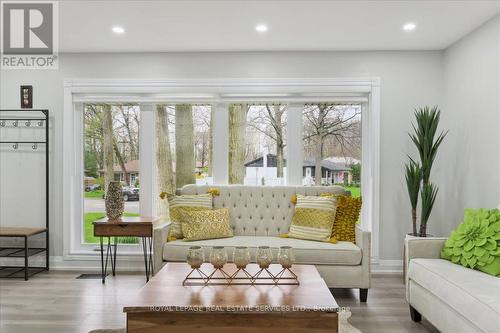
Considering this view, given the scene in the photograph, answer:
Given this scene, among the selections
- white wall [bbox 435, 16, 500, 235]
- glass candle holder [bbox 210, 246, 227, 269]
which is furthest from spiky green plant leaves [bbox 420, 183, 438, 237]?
glass candle holder [bbox 210, 246, 227, 269]

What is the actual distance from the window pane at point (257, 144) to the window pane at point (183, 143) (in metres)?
0.32

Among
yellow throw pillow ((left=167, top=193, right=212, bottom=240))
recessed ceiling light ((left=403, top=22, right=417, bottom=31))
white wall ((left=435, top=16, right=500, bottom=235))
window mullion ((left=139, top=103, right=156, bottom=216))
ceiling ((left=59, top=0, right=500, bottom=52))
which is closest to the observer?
ceiling ((left=59, top=0, right=500, bottom=52))

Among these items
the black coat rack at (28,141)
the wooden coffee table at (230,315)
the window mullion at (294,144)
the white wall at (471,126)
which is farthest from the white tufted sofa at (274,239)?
the black coat rack at (28,141)

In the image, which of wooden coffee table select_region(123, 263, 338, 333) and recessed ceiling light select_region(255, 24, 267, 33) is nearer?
wooden coffee table select_region(123, 263, 338, 333)

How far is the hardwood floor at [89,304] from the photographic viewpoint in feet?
10.5

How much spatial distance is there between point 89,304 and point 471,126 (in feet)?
13.2

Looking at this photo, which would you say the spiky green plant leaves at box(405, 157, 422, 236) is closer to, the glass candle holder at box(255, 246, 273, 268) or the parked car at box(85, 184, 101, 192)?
the glass candle holder at box(255, 246, 273, 268)

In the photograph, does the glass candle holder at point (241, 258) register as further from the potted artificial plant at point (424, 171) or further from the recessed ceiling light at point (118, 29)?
the recessed ceiling light at point (118, 29)

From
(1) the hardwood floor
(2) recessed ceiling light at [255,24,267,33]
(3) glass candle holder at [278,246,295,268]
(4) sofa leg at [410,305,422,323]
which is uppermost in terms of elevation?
(2) recessed ceiling light at [255,24,267,33]

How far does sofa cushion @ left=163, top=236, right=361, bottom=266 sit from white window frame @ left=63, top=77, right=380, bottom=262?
1.09m

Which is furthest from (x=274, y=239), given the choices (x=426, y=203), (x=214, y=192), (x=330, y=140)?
(x=426, y=203)

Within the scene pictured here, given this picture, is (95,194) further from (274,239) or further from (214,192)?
(274,239)

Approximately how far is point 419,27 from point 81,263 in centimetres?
457

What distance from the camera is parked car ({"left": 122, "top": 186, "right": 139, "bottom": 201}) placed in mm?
5152
